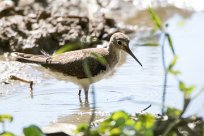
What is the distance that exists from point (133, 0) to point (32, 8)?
80.7 inches

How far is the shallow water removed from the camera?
25.7 ft

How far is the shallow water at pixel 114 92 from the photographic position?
309 inches

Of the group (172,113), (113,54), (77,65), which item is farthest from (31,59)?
(172,113)

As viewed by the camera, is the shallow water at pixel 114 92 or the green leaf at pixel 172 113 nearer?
the green leaf at pixel 172 113

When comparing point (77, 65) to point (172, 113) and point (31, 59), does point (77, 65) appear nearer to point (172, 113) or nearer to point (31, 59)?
point (31, 59)

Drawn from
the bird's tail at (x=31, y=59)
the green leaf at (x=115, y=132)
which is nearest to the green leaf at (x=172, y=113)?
the green leaf at (x=115, y=132)

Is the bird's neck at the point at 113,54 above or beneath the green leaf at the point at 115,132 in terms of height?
above

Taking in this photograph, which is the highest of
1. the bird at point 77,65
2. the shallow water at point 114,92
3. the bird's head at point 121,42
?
the bird's head at point 121,42

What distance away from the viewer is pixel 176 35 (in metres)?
11.3

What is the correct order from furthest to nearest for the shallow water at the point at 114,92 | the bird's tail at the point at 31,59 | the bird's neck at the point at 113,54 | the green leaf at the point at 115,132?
the bird's neck at the point at 113,54
the bird's tail at the point at 31,59
the shallow water at the point at 114,92
the green leaf at the point at 115,132

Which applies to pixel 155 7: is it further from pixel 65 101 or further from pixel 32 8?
pixel 65 101

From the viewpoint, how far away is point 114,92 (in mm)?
8812

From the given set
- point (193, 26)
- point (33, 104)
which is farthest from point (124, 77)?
point (193, 26)

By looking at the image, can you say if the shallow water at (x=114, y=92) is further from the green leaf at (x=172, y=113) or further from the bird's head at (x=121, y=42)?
the green leaf at (x=172, y=113)
